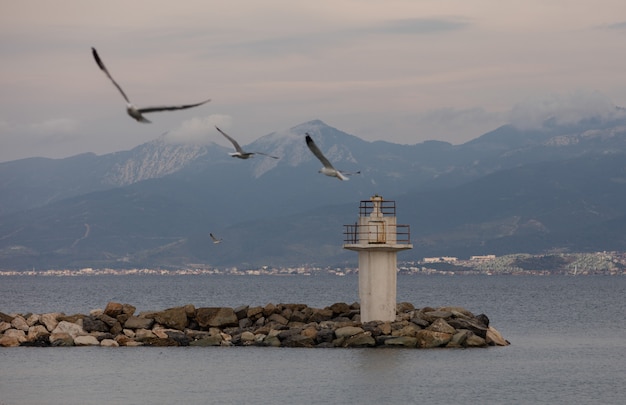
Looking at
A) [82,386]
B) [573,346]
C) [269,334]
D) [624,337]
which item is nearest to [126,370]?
[82,386]

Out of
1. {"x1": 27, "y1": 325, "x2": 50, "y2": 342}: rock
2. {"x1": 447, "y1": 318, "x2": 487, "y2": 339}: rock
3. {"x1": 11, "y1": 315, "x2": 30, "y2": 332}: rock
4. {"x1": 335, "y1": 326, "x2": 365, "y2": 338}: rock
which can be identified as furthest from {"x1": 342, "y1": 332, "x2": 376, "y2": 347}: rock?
{"x1": 11, "y1": 315, "x2": 30, "y2": 332}: rock

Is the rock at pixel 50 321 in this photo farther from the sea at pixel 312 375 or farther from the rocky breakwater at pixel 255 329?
the sea at pixel 312 375

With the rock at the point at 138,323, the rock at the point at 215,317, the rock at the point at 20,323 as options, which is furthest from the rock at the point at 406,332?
the rock at the point at 20,323

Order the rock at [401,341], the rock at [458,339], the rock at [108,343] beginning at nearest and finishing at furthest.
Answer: the rock at [401,341]
the rock at [458,339]
the rock at [108,343]

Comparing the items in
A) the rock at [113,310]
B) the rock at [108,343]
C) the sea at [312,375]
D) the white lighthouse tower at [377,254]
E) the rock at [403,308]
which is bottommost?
the sea at [312,375]

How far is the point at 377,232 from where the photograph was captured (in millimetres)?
48594

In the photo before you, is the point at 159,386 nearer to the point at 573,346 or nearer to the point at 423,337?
the point at 423,337

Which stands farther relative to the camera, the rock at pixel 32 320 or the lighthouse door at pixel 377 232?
the rock at pixel 32 320

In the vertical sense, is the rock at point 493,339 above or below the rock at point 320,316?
below

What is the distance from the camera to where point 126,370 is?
1812 inches

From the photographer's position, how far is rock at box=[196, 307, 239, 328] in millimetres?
54031

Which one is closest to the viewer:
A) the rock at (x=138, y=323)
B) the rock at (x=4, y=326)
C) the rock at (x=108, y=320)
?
the rock at (x=138, y=323)

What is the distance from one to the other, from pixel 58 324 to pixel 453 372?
18427 millimetres

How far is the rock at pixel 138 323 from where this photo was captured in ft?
176
